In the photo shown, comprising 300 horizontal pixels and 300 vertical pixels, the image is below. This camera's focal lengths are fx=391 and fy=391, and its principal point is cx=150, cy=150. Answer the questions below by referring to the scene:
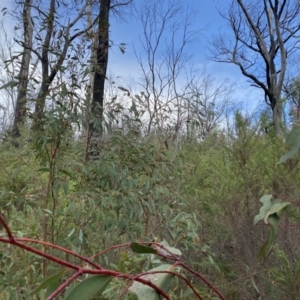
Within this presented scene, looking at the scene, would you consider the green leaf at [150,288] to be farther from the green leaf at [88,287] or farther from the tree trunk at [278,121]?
the tree trunk at [278,121]

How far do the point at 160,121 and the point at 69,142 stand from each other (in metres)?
0.58

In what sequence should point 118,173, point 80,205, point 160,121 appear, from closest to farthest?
1. point 80,205
2. point 118,173
3. point 160,121

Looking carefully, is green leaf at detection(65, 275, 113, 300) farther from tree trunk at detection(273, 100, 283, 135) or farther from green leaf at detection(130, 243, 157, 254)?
tree trunk at detection(273, 100, 283, 135)

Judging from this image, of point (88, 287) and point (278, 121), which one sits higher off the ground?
point (278, 121)

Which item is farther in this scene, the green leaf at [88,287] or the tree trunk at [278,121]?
the tree trunk at [278,121]

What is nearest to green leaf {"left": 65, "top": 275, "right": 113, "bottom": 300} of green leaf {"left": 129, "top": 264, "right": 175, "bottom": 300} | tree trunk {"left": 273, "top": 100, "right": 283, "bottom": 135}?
green leaf {"left": 129, "top": 264, "right": 175, "bottom": 300}

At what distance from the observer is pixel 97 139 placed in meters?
1.78

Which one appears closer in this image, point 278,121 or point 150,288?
point 150,288

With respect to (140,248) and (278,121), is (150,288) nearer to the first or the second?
(140,248)

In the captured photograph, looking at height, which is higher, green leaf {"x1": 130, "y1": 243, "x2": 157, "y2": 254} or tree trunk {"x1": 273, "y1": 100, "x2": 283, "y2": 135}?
tree trunk {"x1": 273, "y1": 100, "x2": 283, "y2": 135}

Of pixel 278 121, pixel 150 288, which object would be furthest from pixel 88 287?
pixel 278 121

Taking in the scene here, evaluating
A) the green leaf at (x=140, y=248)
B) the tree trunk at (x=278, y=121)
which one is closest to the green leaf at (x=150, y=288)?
the green leaf at (x=140, y=248)

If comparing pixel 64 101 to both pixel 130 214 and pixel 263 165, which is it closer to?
pixel 130 214

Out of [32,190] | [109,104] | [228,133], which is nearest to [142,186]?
[109,104]
